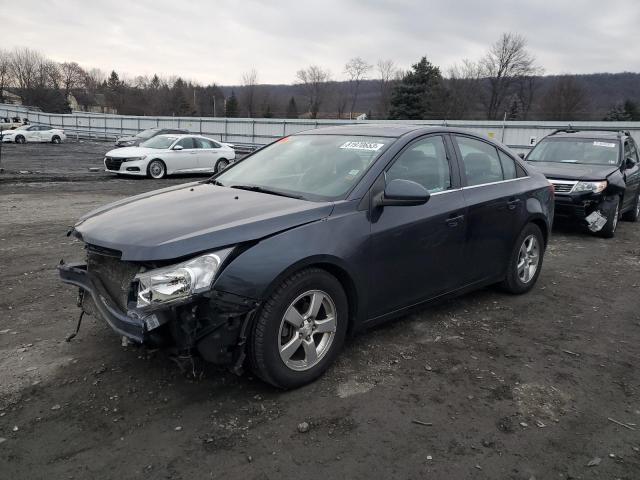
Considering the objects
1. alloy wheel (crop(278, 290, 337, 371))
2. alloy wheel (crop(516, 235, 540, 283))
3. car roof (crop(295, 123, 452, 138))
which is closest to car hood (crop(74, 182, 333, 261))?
alloy wheel (crop(278, 290, 337, 371))

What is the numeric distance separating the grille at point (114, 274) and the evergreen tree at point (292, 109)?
265 ft

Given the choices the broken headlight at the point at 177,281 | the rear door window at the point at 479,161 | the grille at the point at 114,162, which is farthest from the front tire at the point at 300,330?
the grille at the point at 114,162

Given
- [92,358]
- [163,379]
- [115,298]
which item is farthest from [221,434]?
[92,358]

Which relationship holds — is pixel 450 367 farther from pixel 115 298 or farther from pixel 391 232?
pixel 115 298

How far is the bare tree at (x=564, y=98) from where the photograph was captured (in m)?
57.4

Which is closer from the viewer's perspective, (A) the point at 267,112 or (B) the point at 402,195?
(B) the point at 402,195

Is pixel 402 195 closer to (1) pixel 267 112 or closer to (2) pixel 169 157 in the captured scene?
(2) pixel 169 157

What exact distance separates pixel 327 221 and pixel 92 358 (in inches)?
76.6

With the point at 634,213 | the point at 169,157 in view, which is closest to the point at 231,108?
the point at 169,157

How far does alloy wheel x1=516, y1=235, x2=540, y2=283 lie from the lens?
516cm

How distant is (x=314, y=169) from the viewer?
3.96 meters

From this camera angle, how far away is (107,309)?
304cm

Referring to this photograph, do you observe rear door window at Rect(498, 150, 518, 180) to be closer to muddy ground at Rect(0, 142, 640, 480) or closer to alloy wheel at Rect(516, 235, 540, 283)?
alloy wheel at Rect(516, 235, 540, 283)

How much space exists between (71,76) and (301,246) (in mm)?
118983
